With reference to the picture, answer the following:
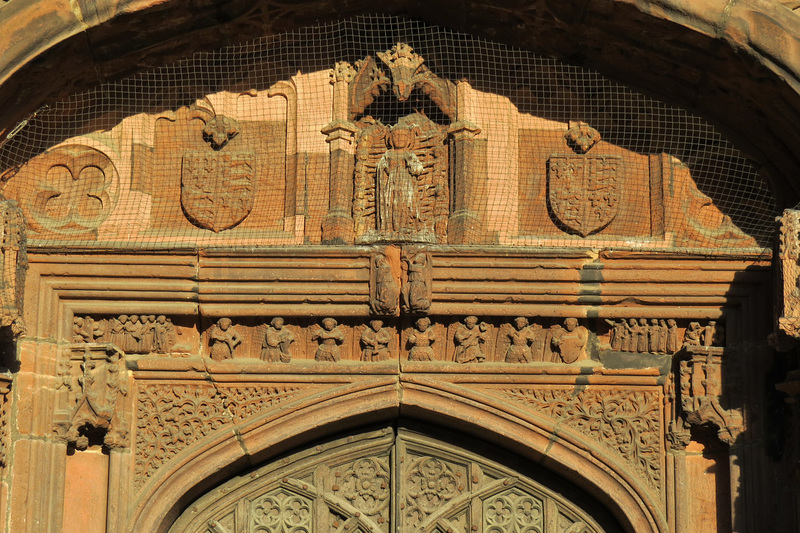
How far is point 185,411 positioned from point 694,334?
9.01 ft

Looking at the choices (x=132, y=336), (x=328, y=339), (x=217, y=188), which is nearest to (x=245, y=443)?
(x=328, y=339)

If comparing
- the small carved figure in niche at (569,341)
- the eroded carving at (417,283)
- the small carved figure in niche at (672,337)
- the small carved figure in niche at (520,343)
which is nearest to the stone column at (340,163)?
the eroded carving at (417,283)

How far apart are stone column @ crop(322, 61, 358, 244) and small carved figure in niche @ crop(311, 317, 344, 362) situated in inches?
18.0

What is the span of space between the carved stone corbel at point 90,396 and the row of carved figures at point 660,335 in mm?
2680

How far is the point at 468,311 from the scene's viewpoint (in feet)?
26.8

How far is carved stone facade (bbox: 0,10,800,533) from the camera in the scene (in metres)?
8.04

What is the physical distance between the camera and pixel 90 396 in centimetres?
794

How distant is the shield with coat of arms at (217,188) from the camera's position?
8445mm

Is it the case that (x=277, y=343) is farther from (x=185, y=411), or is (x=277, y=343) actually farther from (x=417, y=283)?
(x=417, y=283)

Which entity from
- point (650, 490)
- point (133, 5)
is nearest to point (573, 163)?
point (650, 490)

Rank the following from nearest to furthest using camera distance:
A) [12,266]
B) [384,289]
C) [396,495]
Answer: [12,266] < [384,289] < [396,495]

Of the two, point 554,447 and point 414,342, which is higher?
point 414,342

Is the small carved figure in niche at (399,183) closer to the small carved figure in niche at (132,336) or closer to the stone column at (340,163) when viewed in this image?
the stone column at (340,163)

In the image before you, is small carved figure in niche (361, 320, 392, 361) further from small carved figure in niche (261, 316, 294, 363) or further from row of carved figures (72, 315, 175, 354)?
row of carved figures (72, 315, 175, 354)
